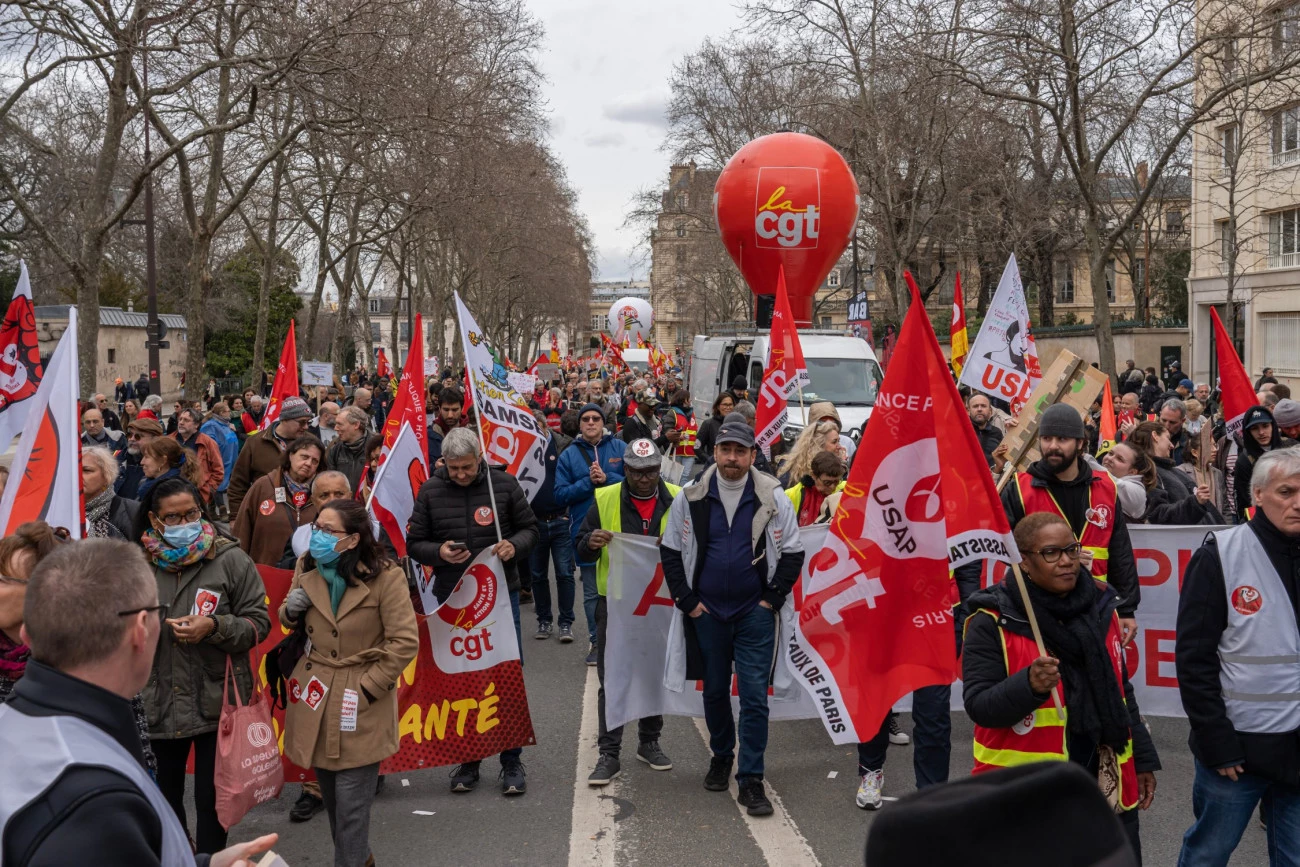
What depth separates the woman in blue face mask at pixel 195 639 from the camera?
4531mm

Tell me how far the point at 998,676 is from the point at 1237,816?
989 millimetres

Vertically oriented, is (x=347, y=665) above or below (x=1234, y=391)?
below

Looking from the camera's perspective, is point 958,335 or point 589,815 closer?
point 589,815

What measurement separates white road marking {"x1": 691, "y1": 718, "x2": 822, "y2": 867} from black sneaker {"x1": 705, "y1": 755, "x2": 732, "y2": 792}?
0.10m

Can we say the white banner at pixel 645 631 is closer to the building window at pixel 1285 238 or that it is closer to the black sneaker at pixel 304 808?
the black sneaker at pixel 304 808

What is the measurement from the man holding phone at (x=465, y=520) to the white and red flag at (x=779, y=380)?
3247mm

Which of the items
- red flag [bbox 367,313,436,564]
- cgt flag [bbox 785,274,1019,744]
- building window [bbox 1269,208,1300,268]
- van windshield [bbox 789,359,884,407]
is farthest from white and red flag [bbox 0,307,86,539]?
building window [bbox 1269,208,1300,268]

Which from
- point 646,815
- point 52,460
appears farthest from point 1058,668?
point 52,460

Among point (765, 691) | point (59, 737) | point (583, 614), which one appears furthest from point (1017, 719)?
point (583, 614)

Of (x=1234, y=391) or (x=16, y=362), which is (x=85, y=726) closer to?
(x=16, y=362)

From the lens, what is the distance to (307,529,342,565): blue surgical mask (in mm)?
4633

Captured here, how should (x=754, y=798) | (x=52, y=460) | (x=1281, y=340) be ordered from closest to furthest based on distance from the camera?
(x=52, y=460) < (x=754, y=798) < (x=1281, y=340)

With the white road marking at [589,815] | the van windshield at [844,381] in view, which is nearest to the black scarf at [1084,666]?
the white road marking at [589,815]

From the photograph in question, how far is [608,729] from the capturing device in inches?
243
